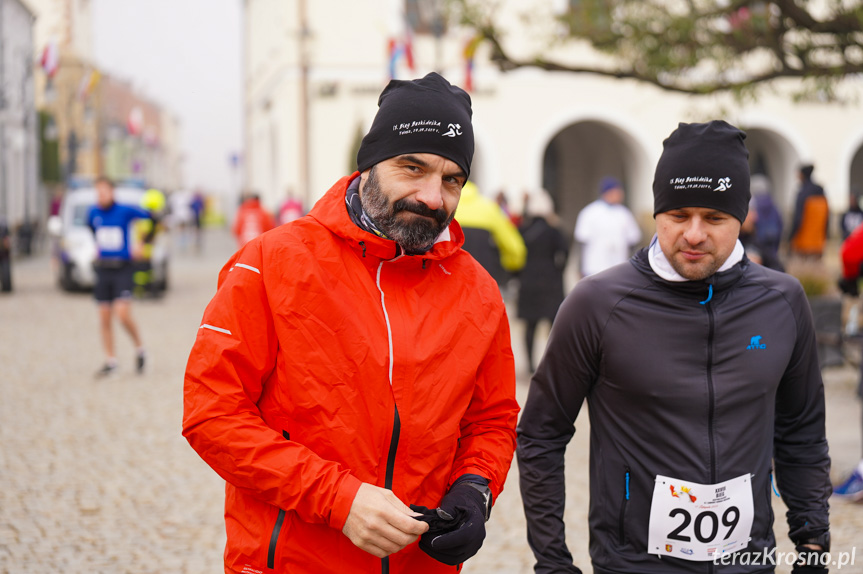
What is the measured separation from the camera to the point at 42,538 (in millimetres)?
5262

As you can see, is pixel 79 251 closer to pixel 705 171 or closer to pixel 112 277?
pixel 112 277

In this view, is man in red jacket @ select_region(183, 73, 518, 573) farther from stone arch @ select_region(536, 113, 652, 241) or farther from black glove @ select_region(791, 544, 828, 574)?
stone arch @ select_region(536, 113, 652, 241)

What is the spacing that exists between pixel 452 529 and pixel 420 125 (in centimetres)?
95

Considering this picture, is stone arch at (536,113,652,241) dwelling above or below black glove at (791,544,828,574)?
above

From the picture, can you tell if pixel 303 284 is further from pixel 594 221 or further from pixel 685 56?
pixel 594 221

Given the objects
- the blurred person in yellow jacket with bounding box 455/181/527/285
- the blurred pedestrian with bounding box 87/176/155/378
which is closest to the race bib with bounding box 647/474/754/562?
the blurred person in yellow jacket with bounding box 455/181/527/285

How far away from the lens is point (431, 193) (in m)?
2.32

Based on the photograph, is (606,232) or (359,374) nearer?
(359,374)

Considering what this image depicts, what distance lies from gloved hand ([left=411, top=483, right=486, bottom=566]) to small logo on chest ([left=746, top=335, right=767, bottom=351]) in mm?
945

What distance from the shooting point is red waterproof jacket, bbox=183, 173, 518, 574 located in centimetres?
215

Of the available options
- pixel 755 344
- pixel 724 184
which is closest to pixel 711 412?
pixel 755 344

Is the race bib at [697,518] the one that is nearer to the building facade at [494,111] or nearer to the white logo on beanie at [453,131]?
the white logo on beanie at [453,131]

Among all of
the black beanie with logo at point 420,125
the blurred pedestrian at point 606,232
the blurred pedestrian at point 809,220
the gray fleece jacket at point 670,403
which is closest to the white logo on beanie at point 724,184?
the gray fleece jacket at point 670,403

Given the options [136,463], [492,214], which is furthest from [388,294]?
[492,214]
